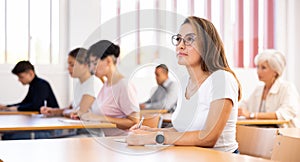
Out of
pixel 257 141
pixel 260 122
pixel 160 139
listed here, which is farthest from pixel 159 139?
pixel 260 122

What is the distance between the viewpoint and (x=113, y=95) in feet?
11.3

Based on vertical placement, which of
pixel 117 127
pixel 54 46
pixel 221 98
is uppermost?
pixel 54 46

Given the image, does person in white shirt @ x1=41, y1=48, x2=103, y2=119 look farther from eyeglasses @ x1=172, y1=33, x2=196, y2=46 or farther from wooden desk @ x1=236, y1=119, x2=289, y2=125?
eyeglasses @ x1=172, y1=33, x2=196, y2=46

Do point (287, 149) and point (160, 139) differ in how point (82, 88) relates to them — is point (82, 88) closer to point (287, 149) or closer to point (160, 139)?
point (160, 139)

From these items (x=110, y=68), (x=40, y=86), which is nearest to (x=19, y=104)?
(x=40, y=86)

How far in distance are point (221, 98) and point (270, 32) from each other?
5.29 metres

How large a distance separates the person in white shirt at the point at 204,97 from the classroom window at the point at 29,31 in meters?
4.06

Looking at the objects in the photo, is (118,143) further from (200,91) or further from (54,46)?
(54,46)

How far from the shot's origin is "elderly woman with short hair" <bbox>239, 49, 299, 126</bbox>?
434 cm

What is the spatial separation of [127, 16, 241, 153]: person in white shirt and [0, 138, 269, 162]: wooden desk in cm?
13

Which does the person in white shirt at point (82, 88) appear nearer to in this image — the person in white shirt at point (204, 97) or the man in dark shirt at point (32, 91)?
the man in dark shirt at point (32, 91)

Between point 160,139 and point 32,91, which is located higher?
point 32,91

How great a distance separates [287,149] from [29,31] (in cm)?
460

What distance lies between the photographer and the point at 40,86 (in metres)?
5.46
